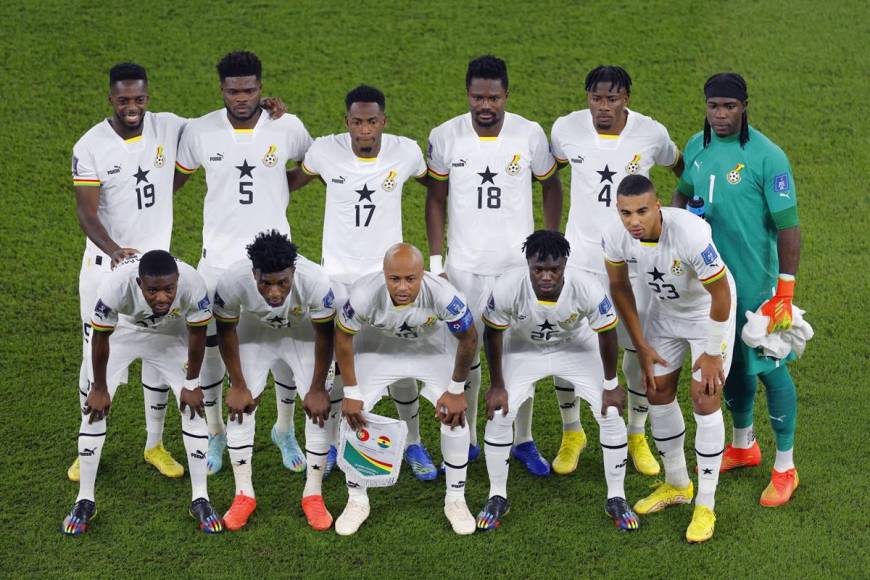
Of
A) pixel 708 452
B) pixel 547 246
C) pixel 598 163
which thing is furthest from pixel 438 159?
pixel 708 452

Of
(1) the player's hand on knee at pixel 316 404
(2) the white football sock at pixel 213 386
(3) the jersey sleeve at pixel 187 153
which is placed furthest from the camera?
(2) the white football sock at pixel 213 386

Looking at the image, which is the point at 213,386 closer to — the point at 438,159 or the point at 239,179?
the point at 239,179

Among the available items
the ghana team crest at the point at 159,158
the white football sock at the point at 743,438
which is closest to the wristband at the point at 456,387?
the white football sock at the point at 743,438

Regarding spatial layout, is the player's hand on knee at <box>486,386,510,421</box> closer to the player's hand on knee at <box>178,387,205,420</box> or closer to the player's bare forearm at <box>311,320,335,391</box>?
the player's bare forearm at <box>311,320,335,391</box>

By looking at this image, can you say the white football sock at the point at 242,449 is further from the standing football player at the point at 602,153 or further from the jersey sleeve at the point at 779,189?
the jersey sleeve at the point at 779,189

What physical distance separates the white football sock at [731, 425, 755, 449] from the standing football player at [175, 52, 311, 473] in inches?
118

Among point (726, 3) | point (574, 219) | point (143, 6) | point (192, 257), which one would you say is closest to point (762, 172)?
point (574, 219)

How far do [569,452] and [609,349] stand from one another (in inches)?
48.0

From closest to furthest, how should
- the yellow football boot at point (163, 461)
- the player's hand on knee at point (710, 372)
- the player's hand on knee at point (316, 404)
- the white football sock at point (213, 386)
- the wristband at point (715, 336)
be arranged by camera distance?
the wristband at point (715, 336) < the player's hand on knee at point (710, 372) < the player's hand on knee at point (316, 404) < the white football sock at point (213, 386) < the yellow football boot at point (163, 461)

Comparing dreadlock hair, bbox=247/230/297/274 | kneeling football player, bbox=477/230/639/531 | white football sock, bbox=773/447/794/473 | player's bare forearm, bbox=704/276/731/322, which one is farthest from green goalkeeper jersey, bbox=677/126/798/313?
dreadlock hair, bbox=247/230/297/274

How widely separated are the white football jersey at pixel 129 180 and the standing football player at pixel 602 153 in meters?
2.36

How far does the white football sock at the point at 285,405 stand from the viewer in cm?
787

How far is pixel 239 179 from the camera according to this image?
746cm

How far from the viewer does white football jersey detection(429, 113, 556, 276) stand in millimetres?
7430
